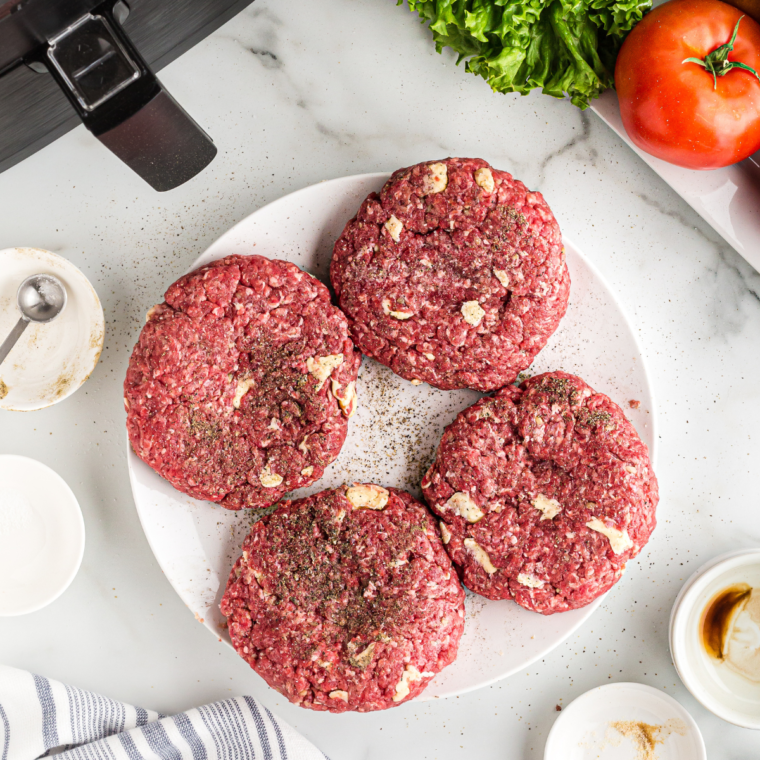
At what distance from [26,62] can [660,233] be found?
2.14 m

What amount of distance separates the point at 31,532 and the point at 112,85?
5.52ft

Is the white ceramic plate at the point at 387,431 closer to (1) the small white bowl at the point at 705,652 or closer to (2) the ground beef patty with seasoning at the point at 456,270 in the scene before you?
(2) the ground beef patty with seasoning at the point at 456,270

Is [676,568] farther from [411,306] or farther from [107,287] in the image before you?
[107,287]

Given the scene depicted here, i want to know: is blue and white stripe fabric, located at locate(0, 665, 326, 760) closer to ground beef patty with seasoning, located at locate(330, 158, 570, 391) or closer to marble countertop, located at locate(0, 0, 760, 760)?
marble countertop, located at locate(0, 0, 760, 760)

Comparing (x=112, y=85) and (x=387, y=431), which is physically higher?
(x=112, y=85)

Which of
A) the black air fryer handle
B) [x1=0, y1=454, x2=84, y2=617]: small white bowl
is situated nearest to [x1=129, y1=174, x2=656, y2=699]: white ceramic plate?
[x1=0, y1=454, x2=84, y2=617]: small white bowl

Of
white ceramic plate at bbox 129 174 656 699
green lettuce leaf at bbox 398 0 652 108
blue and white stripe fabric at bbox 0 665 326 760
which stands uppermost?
green lettuce leaf at bbox 398 0 652 108

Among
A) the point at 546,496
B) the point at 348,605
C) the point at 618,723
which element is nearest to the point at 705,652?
the point at 618,723

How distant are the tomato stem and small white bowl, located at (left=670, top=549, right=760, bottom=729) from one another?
5.25ft

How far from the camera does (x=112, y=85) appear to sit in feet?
5.31

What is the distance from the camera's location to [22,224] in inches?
104

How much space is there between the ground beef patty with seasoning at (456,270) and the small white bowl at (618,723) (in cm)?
129

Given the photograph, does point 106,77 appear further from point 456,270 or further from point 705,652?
point 705,652

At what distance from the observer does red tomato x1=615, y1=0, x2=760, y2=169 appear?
85.6 inches
